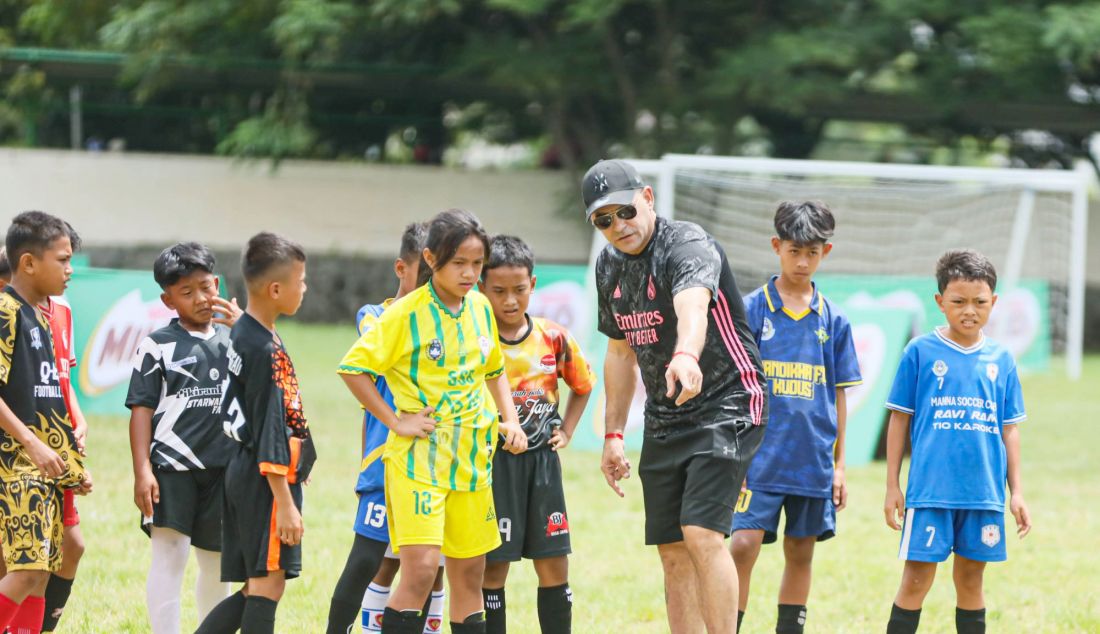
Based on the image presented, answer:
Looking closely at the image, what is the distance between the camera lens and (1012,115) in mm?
23312

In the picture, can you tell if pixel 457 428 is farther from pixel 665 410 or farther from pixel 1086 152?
pixel 1086 152

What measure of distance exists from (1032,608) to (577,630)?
226cm

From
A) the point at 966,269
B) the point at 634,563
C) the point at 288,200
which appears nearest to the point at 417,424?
the point at 966,269

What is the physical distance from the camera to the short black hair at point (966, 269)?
5109mm

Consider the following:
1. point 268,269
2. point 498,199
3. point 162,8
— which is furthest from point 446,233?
point 498,199

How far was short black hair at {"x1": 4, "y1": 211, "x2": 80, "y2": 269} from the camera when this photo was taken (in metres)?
4.80

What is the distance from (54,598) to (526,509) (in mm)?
1945

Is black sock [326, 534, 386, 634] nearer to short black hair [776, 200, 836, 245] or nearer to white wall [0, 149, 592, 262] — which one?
short black hair [776, 200, 836, 245]

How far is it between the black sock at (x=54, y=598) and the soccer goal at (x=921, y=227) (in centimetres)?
867

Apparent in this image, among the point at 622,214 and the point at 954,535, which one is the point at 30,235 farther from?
the point at 954,535

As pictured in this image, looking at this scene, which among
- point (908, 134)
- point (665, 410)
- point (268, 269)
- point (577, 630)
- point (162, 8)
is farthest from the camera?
point (908, 134)

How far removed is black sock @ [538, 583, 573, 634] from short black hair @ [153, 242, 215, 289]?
180cm

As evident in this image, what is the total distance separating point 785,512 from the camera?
5.50 metres

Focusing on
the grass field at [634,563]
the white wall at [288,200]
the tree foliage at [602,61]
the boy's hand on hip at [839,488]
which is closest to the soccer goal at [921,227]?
the tree foliage at [602,61]
